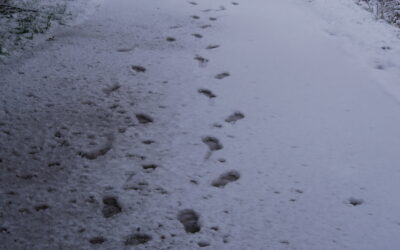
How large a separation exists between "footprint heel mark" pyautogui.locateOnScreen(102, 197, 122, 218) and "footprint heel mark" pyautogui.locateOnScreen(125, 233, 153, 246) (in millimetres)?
194

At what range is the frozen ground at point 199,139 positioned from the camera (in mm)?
1994

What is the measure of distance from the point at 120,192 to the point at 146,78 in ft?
4.73

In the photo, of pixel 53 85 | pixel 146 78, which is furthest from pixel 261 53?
pixel 53 85

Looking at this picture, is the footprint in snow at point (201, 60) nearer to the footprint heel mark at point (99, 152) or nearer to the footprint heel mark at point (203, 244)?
the footprint heel mark at point (99, 152)

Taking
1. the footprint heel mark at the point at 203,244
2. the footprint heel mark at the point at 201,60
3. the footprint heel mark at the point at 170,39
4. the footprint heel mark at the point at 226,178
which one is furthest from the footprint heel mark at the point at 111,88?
the footprint heel mark at the point at 203,244

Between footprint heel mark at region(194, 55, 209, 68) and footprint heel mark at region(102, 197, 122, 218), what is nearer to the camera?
footprint heel mark at region(102, 197, 122, 218)

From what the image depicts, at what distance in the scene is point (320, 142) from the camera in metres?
2.73

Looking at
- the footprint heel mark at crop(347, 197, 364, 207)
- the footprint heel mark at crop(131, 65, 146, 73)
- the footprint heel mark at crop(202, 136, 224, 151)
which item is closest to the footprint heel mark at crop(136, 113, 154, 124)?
the footprint heel mark at crop(202, 136, 224, 151)

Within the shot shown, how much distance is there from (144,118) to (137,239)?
3.76 ft

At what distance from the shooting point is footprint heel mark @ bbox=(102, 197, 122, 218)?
204cm

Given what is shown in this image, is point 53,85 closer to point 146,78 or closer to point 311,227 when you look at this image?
point 146,78

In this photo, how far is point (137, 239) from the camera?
1.90m

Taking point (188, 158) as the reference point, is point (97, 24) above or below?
above

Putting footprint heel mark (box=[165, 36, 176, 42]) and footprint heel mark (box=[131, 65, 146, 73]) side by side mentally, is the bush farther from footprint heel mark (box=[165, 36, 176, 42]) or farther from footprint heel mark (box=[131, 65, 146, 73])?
footprint heel mark (box=[131, 65, 146, 73])
